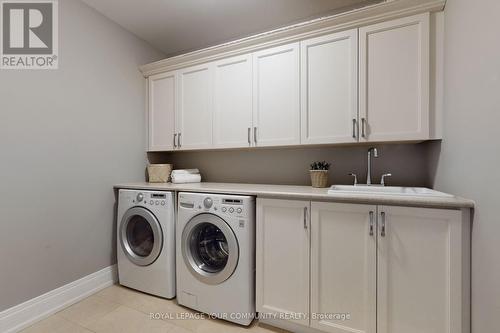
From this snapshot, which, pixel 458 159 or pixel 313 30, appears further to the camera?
pixel 313 30

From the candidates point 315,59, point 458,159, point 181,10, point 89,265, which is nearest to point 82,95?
point 181,10

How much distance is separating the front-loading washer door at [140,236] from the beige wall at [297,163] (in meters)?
0.84

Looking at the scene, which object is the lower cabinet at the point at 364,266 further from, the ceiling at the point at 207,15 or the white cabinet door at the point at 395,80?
the ceiling at the point at 207,15

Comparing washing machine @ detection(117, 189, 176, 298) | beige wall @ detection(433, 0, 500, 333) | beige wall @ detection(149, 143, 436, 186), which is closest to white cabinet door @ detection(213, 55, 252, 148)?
beige wall @ detection(149, 143, 436, 186)

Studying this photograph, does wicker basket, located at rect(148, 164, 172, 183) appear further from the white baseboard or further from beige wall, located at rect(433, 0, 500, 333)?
beige wall, located at rect(433, 0, 500, 333)

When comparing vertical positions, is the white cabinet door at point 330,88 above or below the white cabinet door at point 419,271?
above

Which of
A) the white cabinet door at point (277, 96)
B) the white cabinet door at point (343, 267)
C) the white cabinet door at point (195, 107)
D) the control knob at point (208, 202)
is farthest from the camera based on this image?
the white cabinet door at point (195, 107)

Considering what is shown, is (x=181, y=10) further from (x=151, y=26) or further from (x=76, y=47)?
(x=76, y=47)

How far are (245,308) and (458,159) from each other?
160cm

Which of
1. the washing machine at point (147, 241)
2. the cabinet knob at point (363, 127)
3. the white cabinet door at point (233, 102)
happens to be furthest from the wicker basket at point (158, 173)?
the cabinet knob at point (363, 127)

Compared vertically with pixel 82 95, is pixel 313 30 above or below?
above

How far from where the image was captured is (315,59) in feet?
5.77

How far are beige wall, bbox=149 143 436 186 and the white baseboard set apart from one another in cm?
130

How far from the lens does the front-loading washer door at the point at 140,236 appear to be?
1.87 meters
